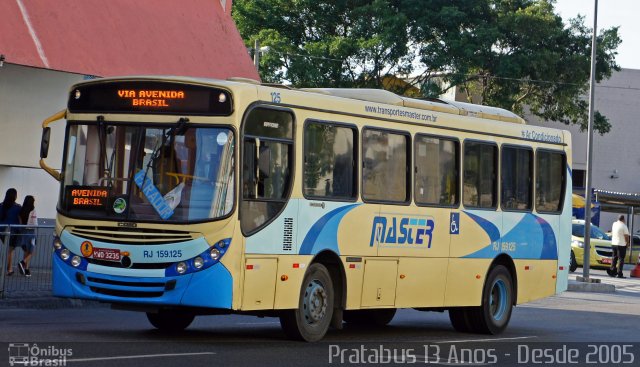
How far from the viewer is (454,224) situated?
58.0 ft

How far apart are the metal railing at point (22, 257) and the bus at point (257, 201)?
4.52 metres

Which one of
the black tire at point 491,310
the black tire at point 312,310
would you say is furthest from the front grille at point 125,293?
the black tire at point 491,310

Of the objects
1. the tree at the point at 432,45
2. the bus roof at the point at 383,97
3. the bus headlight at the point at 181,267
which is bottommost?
the bus headlight at the point at 181,267

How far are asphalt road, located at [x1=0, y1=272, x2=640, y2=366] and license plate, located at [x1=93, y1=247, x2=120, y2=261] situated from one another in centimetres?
86

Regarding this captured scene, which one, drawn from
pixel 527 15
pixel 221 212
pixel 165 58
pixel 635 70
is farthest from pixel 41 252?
pixel 635 70

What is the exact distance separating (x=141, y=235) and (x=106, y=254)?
48 cm

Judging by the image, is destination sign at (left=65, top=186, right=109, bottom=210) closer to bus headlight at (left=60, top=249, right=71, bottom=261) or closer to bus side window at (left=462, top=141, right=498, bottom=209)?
bus headlight at (left=60, top=249, right=71, bottom=261)

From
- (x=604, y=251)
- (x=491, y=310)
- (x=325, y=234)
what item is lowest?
(x=491, y=310)

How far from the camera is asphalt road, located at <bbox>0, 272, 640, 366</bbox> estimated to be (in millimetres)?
12703

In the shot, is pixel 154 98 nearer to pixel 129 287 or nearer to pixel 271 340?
pixel 129 287

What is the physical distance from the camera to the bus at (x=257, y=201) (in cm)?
1388

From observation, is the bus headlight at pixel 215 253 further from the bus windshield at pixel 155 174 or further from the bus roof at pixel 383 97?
the bus roof at pixel 383 97

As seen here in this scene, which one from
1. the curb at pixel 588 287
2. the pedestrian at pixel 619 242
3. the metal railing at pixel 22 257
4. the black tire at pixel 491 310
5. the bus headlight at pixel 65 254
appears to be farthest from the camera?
the pedestrian at pixel 619 242

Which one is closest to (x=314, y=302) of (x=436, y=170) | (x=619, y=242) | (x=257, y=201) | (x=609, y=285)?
(x=257, y=201)
